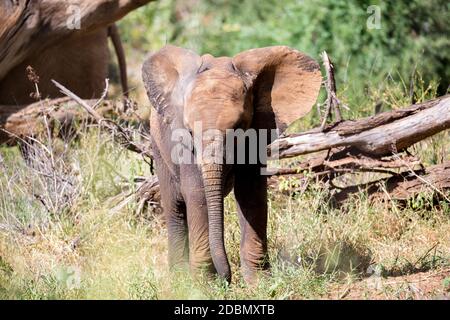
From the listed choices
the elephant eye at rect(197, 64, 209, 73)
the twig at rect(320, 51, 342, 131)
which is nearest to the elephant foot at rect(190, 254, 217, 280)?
the elephant eye at rect(197, 64, 209, 73)

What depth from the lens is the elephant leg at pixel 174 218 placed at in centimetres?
619

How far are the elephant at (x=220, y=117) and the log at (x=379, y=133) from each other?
1.23 meters

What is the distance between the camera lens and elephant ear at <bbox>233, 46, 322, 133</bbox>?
5719 millimetres

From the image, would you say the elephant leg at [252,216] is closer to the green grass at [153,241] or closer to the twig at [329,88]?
the green grass at [153,241]

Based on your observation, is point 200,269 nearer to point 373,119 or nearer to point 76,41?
point 373,119

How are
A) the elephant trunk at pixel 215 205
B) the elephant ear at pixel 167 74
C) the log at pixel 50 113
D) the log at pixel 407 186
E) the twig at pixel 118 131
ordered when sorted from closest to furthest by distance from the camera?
the elephant trunk at pixel 215 205
the elephant ear at pixel 167 74
the log at pixel 407 186
the twig at pixel 118 131
the log at pixel 50 113

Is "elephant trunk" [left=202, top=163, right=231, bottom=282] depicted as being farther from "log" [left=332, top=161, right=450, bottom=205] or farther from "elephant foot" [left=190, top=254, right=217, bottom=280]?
"log" [left=332, top=161, right=450, bottom=205]

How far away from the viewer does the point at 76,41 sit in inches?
362

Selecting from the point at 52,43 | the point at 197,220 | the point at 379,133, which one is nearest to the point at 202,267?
the point at 197,220

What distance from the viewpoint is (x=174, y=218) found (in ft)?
20.5

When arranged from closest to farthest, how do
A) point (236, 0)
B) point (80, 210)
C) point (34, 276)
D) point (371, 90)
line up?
point (34, 276), point (80, 210), point (371, 90), point (236, 0)

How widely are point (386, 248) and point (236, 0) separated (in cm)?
748

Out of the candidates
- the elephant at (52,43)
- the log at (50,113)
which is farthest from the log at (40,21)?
the log at (50,113)
